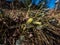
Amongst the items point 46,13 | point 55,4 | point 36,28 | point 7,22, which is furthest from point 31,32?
point 55,4

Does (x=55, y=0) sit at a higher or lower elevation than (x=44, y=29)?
higher

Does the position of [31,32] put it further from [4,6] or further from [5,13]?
[4,6]

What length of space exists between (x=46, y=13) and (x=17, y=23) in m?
0.50

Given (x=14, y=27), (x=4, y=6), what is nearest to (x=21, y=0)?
(x=4, y=6)

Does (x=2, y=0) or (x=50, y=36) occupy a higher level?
(x=2, y=0)

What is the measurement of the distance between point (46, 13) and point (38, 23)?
35 centimetres

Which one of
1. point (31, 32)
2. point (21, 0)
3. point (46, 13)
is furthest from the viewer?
point (21, 0)

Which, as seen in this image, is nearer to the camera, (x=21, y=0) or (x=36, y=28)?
(x=36, y=28)

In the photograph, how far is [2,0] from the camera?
123 inches

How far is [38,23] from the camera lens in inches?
104

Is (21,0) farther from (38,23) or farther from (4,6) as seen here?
(38,23)

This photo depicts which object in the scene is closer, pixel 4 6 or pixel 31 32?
pixel 31 32

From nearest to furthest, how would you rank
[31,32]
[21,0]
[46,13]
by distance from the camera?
[31,32]
[46,13]
[21,0]

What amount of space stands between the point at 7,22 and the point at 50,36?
0.51 metres
